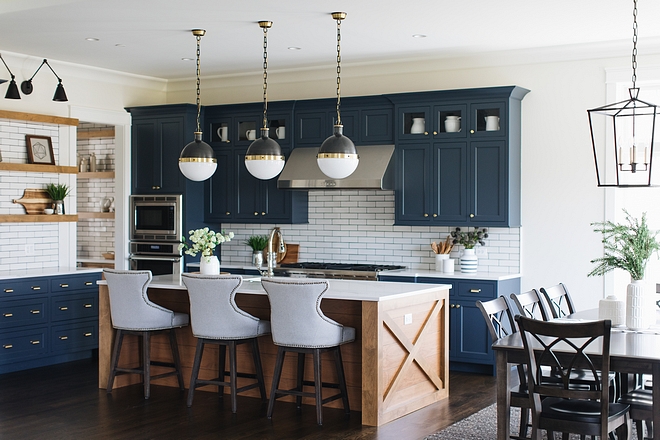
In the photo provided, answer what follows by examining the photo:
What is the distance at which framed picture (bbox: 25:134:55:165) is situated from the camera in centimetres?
792

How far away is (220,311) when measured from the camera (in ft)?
18.8

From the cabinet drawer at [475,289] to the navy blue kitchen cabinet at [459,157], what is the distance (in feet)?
1.89

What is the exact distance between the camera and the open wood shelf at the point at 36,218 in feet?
25.0

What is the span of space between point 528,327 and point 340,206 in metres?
4.61

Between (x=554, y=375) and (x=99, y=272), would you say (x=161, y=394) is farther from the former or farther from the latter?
(x=554, y=375)

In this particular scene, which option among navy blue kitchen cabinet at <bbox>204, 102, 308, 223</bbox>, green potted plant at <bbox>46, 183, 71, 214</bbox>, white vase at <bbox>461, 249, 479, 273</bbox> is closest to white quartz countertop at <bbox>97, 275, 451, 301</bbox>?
white vase at <bbox>461, 249, 479, 273</bbox>

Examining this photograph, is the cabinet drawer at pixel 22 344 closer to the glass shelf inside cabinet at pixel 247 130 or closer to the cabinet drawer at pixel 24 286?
the cabinet drawer at pixel 24 286

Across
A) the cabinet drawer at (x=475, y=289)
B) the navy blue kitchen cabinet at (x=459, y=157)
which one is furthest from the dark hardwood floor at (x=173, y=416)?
the navy blue kitchen cabinet at (x=459, y=157)

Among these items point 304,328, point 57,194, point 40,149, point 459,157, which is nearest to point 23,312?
point 57,194

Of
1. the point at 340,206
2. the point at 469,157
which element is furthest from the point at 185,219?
the point at 469,157

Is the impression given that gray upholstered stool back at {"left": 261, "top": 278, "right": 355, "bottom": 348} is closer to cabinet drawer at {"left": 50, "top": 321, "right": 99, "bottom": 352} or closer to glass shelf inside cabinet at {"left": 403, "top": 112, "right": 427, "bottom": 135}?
glass shelf inside cabinet at {"left": 403, "top": 112, "right": 427, "bottom": 135}

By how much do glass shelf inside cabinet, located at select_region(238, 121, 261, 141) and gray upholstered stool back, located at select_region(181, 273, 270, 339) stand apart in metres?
3.06

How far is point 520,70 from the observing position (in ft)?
24.5

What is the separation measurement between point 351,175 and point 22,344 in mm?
3451
